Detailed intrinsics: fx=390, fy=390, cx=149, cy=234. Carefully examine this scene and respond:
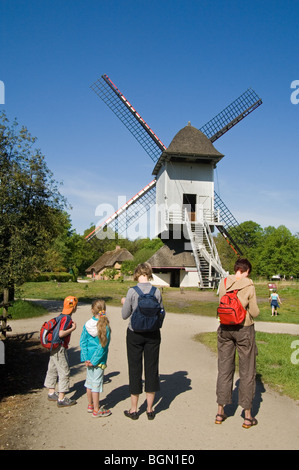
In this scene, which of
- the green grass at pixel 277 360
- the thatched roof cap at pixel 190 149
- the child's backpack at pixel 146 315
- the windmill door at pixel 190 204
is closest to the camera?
the child's backpack at pixel 146 315

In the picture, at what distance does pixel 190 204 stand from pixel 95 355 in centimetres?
2753

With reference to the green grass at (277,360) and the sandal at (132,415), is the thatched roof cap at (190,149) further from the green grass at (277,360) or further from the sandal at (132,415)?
the sandal at (132,415)

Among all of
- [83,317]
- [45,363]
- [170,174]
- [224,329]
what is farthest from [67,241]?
[224,329]

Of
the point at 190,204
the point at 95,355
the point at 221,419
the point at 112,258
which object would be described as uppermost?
the point at 190,204

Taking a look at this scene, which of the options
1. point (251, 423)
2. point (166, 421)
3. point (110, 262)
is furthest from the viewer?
point (110, 262)

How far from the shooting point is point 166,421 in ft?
16.9

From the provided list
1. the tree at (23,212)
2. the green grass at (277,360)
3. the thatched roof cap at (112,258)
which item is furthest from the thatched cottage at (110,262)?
the green grass at (277,360)

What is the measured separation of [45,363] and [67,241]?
5132cm

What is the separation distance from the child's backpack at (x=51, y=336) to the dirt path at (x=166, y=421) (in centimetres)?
87

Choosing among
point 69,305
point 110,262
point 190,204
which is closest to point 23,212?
point 69,305

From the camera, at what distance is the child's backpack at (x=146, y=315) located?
5.21 metres

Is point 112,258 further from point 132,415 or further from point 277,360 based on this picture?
point 132,415

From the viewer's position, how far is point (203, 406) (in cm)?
576
